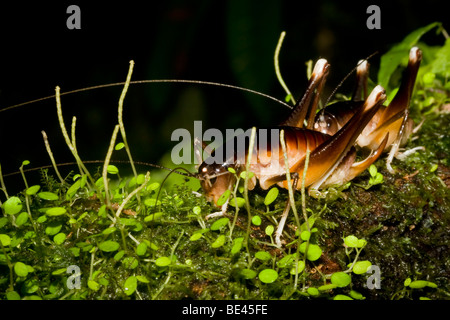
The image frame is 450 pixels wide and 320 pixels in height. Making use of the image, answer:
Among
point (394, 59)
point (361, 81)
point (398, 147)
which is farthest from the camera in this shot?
point (394, 59)

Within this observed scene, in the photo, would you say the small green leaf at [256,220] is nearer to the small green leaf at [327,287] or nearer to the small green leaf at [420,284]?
the small green leaf at [327,287]

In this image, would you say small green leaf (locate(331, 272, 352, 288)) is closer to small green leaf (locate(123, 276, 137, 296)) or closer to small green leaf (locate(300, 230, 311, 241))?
small green leaf (locate(300, 230, 311, 241))

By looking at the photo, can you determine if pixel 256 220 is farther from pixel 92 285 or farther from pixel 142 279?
pixel 92 285

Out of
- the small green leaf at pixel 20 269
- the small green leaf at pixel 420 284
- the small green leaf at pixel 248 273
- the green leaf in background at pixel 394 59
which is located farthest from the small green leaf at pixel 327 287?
the green leaf in background at pixel 394 59

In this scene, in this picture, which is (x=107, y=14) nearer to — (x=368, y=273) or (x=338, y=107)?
(x=338, y=107)

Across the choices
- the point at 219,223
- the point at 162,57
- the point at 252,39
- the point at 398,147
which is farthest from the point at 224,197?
the point at 162,57

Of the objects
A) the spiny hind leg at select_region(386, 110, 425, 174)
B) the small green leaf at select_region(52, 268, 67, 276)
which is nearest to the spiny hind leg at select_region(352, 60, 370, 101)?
the spiny hind leg at select_region(386, 110, 425, 174)
